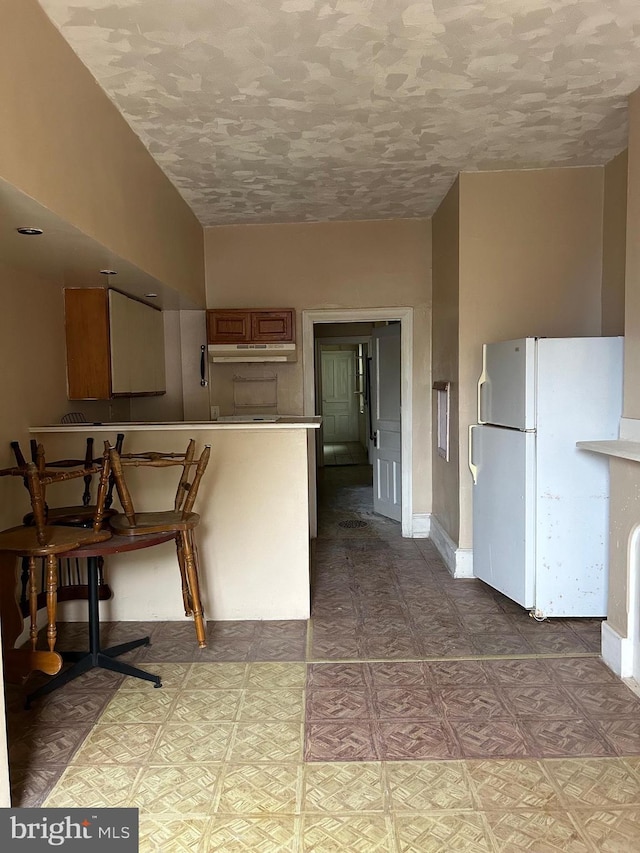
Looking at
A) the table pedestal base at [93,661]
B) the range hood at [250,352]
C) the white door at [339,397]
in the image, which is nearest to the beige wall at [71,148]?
the range hood at [250,352]

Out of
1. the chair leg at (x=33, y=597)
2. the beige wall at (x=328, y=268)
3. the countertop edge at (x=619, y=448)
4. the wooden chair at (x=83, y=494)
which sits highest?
the beige wall at (x=328, y=268)

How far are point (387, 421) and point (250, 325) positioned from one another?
1.70m

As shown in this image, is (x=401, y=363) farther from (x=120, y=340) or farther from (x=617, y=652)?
(x=617, y=652)

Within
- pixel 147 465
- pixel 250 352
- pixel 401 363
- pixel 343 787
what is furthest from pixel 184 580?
pixel 401 363

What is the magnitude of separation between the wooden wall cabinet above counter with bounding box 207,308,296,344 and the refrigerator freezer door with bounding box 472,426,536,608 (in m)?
1.89

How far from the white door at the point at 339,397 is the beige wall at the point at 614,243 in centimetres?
777

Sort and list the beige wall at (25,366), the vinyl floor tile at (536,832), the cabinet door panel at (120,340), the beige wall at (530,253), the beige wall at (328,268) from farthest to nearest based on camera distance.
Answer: the beige wall at (328,268), the beige wall at (530,253), the cabinet door panel at (120,340), the beige wall at (25,366), the vinyl floor tile at (536,832)

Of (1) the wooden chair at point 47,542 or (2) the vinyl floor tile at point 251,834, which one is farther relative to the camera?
(1) the wooden chair at point 47,542

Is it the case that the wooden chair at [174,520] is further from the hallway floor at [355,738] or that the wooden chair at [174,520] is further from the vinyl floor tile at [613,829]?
the vinyl floor tile at [613,829]

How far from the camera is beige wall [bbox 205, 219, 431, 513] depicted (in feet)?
16.1

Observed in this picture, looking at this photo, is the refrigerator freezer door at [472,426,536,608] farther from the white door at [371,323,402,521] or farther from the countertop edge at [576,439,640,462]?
the white door at [371,323,402,521]

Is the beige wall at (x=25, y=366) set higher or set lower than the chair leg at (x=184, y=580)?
higher

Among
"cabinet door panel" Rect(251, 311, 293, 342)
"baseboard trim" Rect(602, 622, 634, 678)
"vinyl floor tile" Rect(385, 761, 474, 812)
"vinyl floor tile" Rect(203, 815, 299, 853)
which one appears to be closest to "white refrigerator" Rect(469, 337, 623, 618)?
"baseboard trim" Rect(602, 622, 634, 678)

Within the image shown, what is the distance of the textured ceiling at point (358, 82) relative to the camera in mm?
2141
